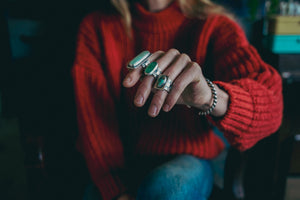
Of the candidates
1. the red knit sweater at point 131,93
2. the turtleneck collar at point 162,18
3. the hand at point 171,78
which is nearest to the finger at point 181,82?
the hand at point 171,78

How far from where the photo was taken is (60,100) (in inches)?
30.0

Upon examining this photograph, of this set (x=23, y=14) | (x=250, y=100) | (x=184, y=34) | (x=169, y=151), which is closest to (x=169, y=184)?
(x=169, y=151)

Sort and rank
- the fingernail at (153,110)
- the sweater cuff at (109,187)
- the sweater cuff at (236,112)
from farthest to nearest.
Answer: the sweater cuff at (109,187), the sweater cuff at (236,112), the fingernail at (153,110)

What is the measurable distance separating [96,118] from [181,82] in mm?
388

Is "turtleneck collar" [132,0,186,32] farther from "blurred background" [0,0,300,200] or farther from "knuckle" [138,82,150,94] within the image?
"knuckle" [138,82,150,94]

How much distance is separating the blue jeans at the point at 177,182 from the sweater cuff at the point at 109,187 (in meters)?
0.04

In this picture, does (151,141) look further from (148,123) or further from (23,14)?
(23,14)

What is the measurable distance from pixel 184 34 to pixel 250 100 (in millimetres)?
255

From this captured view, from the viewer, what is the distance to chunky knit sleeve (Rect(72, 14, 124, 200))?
609 mm

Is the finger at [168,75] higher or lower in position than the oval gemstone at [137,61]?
lower

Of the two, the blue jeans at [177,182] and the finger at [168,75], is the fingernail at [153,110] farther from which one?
the blue jeans at [177,182]

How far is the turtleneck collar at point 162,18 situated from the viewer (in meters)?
0.64

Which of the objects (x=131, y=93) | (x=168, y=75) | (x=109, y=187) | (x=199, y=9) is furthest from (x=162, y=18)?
(x=109, y=187)

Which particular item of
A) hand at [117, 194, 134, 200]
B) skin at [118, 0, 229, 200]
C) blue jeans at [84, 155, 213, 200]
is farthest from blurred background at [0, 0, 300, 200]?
skin at [118, 0, 229, 200]
